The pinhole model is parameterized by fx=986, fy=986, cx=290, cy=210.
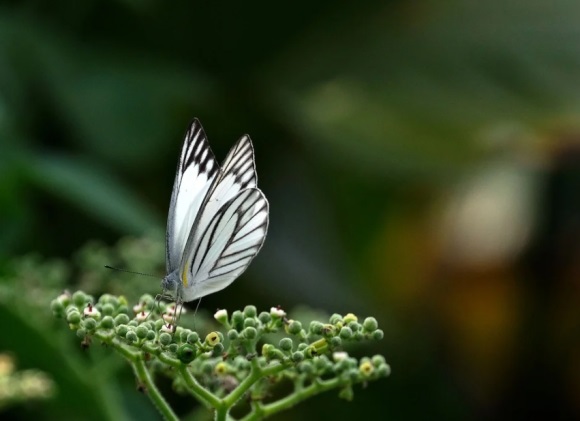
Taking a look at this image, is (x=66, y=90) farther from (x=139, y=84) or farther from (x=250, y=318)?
(x=250, y=318)

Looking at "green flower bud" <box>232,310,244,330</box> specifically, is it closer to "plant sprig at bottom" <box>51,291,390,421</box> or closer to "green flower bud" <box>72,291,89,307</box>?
"plant sprig at bottom" <box>51,291,390,421</box>

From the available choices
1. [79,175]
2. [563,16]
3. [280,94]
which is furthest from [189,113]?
[563,16]

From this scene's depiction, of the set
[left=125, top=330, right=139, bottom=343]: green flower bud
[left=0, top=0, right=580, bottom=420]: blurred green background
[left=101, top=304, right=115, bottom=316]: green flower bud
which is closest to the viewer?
[left=125, top=330, right=139, bottom=343]: green flower bud

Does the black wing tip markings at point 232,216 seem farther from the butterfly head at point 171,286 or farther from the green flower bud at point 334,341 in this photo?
the green flower bud at point 334,341

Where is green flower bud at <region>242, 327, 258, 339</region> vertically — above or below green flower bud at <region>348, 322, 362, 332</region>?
above

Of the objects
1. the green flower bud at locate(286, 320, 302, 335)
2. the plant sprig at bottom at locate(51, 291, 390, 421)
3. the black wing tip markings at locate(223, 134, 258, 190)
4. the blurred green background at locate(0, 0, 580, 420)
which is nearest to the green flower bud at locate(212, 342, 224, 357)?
the plant sprig at bottom at locate(51, 291, 390, 421)

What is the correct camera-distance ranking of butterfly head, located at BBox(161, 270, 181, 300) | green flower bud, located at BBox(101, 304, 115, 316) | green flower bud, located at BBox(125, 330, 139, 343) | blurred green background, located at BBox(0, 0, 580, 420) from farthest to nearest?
blurred green background, located at BBox(0, 0, 580, 420), butterfly head, located at BBox(161, 270, 181, 300), green flower bud, located at BBox(101, 304, 115, 316), green flower bud, located at BBox(125, 330, 139, 343)

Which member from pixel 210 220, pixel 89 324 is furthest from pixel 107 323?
pixel 210 220
